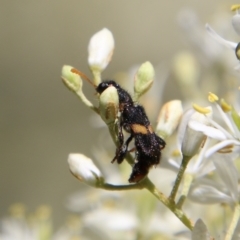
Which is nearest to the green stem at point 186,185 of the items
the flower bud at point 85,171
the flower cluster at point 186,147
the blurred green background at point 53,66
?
the flower cluster at point 186,147

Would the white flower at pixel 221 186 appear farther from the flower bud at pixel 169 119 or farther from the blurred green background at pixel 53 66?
the blurred green background at pixel 53 66

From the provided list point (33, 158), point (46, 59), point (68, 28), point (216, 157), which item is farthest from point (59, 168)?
point (216, 157)

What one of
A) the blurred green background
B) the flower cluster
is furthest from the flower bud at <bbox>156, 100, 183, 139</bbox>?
the blurred green background

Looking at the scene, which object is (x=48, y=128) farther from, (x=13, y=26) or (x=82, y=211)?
(x=82, y=211)

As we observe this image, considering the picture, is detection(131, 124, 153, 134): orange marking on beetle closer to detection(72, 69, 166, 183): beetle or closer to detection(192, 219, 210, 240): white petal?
detection(72, 69, 166, 183): beetle

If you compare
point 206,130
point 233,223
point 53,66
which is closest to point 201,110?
point 206,130

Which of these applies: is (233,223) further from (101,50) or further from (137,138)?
(101,50)

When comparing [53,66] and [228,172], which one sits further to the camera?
[53,66]
